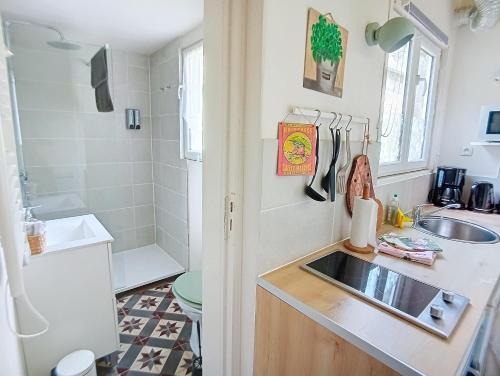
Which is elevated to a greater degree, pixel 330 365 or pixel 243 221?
pixel 243 221

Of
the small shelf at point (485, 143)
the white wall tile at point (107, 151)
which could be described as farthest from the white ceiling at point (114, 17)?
the small shelf at point (485, 143)

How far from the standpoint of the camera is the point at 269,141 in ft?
2.59

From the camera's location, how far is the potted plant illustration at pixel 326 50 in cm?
86

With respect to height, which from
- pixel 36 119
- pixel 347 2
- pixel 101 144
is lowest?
pixel 101 144

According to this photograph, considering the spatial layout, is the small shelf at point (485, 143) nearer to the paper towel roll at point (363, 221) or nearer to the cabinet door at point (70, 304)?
the paper towel roll at point (363, 221)

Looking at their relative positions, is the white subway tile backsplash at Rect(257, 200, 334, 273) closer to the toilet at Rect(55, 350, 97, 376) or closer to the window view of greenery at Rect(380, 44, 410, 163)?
the window view of greenery at Rect(380, 44, 410, 163)

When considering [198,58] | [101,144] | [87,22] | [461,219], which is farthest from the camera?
[101,144]

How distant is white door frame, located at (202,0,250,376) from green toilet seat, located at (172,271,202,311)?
15.0 inches

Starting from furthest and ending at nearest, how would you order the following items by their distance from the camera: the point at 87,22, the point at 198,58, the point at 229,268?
the point at 198,58, the point at 87,22, the point at 229,268

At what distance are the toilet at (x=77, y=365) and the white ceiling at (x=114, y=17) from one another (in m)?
1.99

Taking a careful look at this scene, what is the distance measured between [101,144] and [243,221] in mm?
2282

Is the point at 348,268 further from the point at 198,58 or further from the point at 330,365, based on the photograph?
the point at 198,58

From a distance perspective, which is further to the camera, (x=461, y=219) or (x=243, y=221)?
(x=461, y=219)

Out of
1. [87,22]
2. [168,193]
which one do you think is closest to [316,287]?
[168,193]
